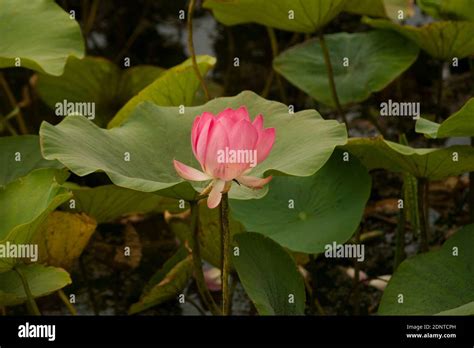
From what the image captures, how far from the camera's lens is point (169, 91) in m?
1.83

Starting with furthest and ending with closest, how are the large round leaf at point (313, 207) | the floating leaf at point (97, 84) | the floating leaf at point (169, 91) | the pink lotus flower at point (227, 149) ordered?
the floating leaf at point (97, 84)
the floating leaf at point (169, 91)
the large round leaf at point (313, 207)
the pink lotus flower at point (227, 149)

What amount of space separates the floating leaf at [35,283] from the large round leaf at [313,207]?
286 millimetres

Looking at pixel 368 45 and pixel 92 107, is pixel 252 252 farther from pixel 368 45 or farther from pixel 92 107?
pixel 92 107

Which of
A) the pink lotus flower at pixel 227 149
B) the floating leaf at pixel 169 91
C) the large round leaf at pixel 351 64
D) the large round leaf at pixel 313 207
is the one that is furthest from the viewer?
the large round leaf at pixel 351 64

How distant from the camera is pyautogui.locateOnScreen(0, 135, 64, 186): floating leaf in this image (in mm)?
1710

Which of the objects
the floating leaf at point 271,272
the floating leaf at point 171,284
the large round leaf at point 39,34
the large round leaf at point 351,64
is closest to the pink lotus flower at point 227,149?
Result: the floating leaf at point 271,272

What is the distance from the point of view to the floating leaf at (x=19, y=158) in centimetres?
171

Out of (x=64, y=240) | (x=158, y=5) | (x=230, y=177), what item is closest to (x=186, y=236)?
(x=64, y=240)

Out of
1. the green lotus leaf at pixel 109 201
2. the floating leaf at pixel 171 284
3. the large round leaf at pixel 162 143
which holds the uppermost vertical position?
the large round leaf at pixel 162 143

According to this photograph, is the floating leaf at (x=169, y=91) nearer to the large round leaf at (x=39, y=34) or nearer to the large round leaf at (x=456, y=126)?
the large round leaf at (x=39, y=34)

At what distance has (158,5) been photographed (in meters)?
3.11

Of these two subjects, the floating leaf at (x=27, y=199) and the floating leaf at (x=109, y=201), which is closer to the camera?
the floating leaf at (x=27, y=199)

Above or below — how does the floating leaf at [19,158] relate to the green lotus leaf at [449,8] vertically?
below

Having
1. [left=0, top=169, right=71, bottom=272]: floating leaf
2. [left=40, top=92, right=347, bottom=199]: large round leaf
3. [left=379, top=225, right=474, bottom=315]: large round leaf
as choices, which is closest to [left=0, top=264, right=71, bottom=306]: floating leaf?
[left=0, top=169, right=71, bottom=272]: floating leaf
